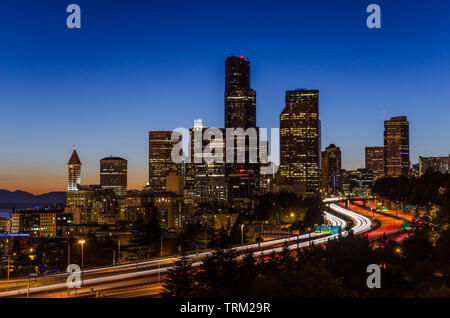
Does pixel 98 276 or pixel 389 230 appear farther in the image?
pixel 389 230

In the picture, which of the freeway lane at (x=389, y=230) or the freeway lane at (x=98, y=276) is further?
the freeway lane at (x=389, y=230)

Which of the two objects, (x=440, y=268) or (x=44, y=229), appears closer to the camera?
(x=440, y=268)

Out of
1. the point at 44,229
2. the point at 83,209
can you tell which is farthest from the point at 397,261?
the point at 83,209

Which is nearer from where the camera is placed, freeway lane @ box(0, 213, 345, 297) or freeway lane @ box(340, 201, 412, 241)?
freeway lane @ box(0, 213, 345, 297)

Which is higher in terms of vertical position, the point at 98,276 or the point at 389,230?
the point at 98,276

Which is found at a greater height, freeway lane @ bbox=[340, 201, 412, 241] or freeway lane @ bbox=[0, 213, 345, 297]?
freeway lane @ bbox=[0, 213, 345, 297]

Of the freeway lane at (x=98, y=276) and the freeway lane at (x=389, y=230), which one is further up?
the freeway lane at (x=98, y=276)
